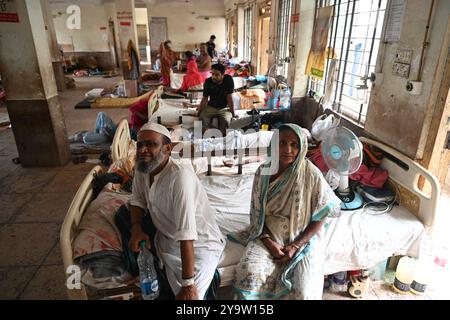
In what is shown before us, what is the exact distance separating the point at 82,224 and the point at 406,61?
2.66 metres

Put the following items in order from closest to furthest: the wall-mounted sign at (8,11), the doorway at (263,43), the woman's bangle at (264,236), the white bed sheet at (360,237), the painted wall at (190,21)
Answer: the woman's bangle at (264,236) → the white bed sheet at (360,237) → the wall-mounted sign at (8,11) → the doorway at (263,43) → the painted wall at (190,21)

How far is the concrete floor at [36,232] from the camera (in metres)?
2.37

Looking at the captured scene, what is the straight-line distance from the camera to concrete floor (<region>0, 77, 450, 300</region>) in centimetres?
237

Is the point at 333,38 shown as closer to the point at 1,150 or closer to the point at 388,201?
the point at 388,201

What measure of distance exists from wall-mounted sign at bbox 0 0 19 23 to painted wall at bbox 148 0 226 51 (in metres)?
12.8

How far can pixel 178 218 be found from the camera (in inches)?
64.5

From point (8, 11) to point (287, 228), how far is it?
442 cm

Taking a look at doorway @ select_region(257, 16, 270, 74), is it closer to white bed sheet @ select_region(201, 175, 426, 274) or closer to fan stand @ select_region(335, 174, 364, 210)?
fan stand @ select_region(335, 174, 364, 210)

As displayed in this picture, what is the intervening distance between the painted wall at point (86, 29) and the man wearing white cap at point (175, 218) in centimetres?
1679

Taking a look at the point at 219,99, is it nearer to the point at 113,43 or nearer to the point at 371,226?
the point at 371,226

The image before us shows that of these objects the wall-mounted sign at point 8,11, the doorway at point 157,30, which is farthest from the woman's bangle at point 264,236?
the doorway at point 157,30

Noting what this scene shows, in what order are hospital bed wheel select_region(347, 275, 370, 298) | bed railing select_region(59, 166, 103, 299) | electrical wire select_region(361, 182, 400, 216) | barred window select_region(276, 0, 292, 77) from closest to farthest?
bed railing select_region(59, 166, 103, 299)
hospital bed wheel select_region(347, 275, 370, 298)
electrical wire select_region(361, 182, 400, 216)
barred window select_region(276, 0, 292, 77)

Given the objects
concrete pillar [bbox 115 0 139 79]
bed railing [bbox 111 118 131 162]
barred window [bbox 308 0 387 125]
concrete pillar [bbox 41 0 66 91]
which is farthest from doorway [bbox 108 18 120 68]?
bed railing [bbox 111 118 131 162]

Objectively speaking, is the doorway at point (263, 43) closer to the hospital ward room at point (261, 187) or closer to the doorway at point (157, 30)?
the hospital ward room at point (261, 187)
